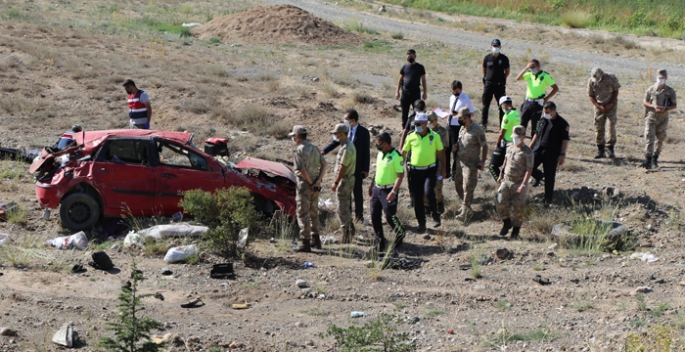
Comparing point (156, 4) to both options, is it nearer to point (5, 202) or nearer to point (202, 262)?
point (5, 202)

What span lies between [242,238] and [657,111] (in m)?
7.84

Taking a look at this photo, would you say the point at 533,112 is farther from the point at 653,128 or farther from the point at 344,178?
the point at 344,178

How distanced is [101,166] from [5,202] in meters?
2.20

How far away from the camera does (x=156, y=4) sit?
4184 cm

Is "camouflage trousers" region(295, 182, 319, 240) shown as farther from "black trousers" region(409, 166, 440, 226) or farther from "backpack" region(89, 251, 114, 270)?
"backpack" region(89, 251, 114, 270)

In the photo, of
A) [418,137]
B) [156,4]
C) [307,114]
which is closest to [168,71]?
[307,114]

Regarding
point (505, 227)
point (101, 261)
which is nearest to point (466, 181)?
point (505, 227)

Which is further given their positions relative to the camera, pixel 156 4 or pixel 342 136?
pixel 156 4

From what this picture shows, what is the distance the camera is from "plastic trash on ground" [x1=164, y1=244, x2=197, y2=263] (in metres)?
10.7

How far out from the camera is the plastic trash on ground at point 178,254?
10742 millimetres

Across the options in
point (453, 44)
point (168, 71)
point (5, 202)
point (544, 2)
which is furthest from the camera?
point (544, 2)

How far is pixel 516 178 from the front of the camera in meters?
11.6

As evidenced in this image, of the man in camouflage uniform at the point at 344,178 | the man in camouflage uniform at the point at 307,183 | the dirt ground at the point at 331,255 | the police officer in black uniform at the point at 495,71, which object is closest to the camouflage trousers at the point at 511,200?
the dirt ground at the point at 331,255

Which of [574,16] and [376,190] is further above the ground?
[574,16]
